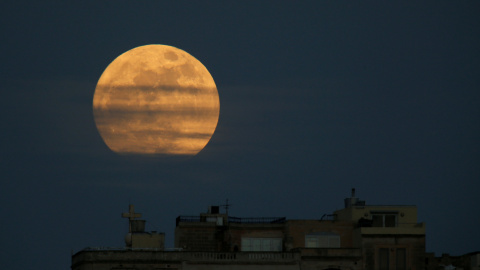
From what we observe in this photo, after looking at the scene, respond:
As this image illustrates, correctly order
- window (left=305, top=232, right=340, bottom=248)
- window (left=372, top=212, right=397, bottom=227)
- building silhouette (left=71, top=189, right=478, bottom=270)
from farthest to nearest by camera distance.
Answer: window (left=372, top=212, right=397, bottom=227)
window (left=305, top=232, right=340, bottom=248)
building silhouette (left=71, top=189, right=478, bottom=270)

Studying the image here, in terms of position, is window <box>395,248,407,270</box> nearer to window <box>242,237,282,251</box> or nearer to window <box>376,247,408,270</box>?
window <box>376,247,408,270</box>

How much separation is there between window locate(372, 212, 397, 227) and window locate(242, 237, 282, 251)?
960 cm

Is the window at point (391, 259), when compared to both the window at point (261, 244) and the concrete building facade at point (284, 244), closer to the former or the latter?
the concrete building facade at point (284, 244)

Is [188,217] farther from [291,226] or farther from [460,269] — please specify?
[460,269]

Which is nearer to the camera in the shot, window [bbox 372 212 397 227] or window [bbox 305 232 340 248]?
window [bbox 305 232 340 248]

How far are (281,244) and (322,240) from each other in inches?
163

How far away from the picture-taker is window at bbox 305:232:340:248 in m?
124

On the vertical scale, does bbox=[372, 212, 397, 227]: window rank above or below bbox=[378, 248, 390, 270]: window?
above

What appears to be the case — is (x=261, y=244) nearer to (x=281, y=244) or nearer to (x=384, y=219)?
(x=281, y=244)

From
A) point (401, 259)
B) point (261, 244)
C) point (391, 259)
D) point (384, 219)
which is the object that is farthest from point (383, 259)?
point (261, 244)

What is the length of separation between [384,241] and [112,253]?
84.8ft

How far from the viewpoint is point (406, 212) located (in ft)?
414

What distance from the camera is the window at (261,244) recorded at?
125 metres

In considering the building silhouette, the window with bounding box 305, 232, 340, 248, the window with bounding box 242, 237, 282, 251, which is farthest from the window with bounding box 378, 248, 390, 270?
the window with bounding box 242, 237, 282, 251
